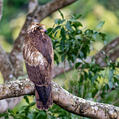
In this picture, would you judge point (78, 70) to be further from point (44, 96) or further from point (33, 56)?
point (44, 96)

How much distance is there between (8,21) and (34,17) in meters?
7.26

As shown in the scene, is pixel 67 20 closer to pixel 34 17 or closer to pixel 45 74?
pixel 45 74

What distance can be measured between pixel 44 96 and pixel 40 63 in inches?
14.9

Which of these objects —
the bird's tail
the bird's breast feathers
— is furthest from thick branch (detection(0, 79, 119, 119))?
the bird's breast feathers

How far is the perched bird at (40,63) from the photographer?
183 inches

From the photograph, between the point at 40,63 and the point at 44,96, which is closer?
the point at 44,96

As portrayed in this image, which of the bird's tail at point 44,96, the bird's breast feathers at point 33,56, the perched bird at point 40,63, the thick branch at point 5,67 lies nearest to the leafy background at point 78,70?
the perched bird at point 40,63

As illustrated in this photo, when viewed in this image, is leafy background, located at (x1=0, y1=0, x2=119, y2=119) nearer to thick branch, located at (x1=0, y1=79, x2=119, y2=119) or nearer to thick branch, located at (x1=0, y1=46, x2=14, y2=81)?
thick branch, located at (x1=0, y1=79, x2=119, y2=119)

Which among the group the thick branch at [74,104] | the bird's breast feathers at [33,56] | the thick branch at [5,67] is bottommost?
the thick branch at [74,104]

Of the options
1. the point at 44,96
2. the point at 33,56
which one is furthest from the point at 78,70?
the point at 44,96

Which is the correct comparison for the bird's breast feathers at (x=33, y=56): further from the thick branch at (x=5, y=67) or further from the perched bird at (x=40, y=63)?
the thick branch at (x=5, y=67)

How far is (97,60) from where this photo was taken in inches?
286

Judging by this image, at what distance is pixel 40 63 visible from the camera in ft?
15.9

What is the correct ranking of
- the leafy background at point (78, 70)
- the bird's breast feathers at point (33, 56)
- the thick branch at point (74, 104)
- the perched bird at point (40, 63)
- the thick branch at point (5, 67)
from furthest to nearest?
the thick branch at point (5, 67) → the leafy background at point (78, 70) → the bird's breast feathers at point (33, 56) → the perched bird at point (40, 63) → the thick branch at point (74, 104)
